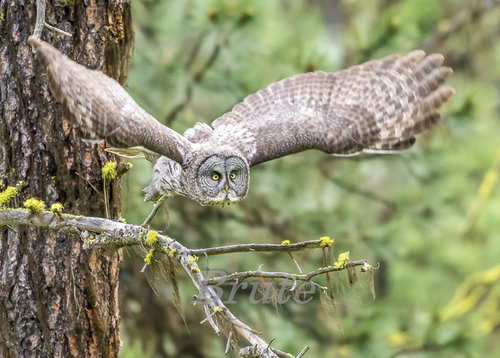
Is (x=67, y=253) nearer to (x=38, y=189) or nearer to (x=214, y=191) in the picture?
(x=38, y=189)

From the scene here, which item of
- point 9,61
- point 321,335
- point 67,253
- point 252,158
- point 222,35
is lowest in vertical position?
point 321,335

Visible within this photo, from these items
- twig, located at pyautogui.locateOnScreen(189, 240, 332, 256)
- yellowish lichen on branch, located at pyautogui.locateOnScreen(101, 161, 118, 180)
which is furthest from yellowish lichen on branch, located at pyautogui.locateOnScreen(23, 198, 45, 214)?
twig, located at pyautogui.locateOnScreen(189, 240, 332, 256)

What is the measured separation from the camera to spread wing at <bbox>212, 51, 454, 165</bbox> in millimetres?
4430

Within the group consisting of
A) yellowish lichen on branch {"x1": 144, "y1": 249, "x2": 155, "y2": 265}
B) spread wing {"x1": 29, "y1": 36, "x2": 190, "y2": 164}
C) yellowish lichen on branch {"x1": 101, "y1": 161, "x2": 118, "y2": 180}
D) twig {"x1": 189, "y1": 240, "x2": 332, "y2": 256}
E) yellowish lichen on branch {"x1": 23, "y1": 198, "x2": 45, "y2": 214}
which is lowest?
yellowish lichen on branch {"x1": 144, "y1": 249, "x2": 155, "y2": 265}

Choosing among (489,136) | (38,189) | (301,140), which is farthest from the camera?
(489,136)

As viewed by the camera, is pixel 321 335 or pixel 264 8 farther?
pixel 321 335

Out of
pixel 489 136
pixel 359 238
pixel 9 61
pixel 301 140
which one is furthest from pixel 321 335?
pixel 489 136

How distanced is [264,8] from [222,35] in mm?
412

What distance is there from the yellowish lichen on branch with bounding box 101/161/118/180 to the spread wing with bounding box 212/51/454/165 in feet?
3.12

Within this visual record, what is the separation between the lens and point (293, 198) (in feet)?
22.2

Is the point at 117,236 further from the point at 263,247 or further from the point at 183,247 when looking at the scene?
the point at 263,247

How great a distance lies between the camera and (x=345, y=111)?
471 centimetres

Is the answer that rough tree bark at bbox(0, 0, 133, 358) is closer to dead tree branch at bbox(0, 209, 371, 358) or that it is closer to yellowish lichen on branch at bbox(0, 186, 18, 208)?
yellowish lichen on branch at bbox(0, 186, 18, 208)

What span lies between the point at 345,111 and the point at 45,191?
2038 mm
